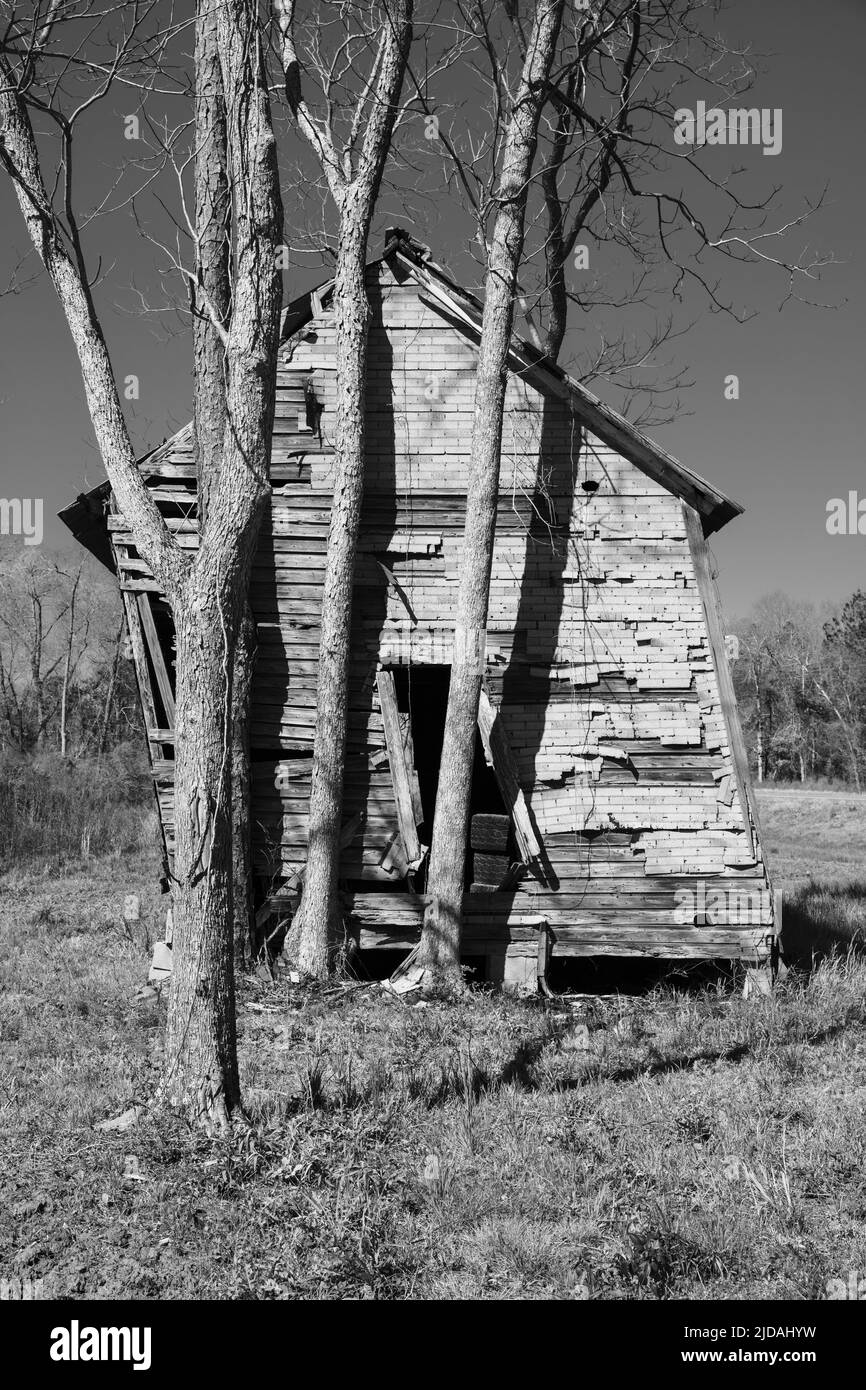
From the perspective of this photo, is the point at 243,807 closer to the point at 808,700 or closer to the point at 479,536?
the point at 479,536

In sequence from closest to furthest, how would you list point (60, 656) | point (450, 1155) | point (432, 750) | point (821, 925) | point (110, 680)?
1. point (450, 1155)
2. point (821, 925)
3. point (432, 750)
4. point (110, 680)
5. point (60, 656)

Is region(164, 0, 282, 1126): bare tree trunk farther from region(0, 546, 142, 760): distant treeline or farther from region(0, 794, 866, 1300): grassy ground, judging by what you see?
region(0, 546, 142, 760): distant treeline

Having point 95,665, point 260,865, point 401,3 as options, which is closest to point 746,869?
point 260,865

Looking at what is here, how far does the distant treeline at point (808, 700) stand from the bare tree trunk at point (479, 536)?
43.2 m

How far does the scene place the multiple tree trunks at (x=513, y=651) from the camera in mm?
8812

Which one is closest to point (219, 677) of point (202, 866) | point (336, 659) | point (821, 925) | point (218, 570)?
point (218, 570)

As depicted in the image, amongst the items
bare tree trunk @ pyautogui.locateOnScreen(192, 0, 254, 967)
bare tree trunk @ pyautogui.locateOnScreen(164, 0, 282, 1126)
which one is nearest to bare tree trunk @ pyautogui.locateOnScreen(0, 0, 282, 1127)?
bare tree trunk @ pyautogui.locateOnScreen(164, 0, 282, 1126)

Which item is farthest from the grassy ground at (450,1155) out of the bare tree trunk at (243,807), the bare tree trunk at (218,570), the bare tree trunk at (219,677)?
the bare tree trunk at (243,807)

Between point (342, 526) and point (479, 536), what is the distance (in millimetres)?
1278

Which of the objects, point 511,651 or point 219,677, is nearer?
point 219,677

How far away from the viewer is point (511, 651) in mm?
9023

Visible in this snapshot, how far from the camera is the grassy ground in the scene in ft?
13.0

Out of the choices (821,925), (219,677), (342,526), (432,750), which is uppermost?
(342,526)
